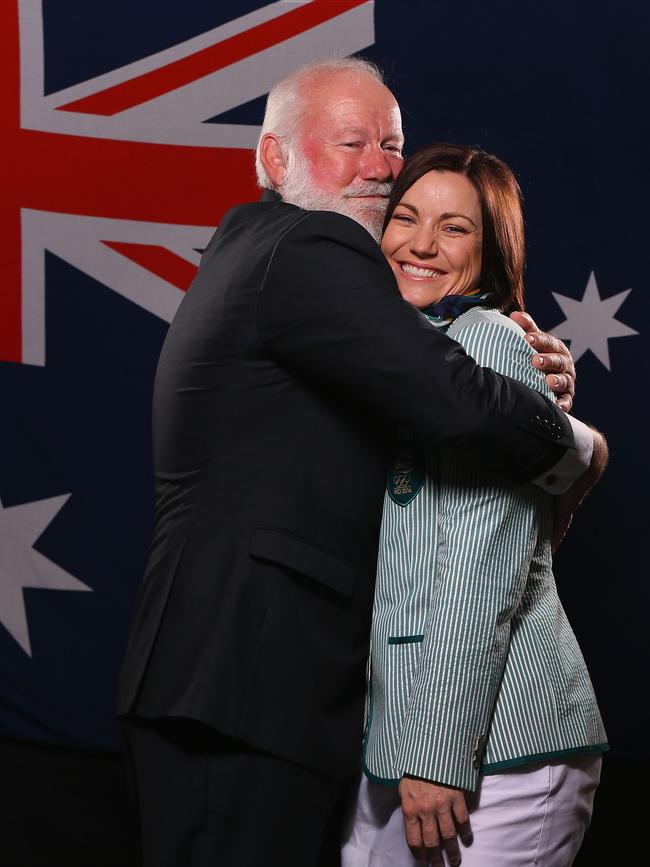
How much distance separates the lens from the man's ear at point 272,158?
1.70 m

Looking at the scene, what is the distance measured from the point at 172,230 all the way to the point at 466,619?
2.32 metres

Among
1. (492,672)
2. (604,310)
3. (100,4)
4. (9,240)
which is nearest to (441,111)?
(604,310)

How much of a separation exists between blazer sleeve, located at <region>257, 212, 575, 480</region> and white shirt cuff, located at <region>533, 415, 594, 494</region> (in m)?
0.02

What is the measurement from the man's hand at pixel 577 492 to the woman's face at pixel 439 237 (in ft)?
1.03

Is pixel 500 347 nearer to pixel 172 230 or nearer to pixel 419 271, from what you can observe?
pixel 419 271

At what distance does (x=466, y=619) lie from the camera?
1.23 metres

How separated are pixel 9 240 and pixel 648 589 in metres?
2.28

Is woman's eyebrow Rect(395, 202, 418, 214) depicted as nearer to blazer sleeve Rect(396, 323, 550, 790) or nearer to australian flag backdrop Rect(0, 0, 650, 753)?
blazer sleeve Rect(396, 323, 550, 790)

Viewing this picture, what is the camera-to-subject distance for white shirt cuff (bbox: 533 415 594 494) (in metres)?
1.30

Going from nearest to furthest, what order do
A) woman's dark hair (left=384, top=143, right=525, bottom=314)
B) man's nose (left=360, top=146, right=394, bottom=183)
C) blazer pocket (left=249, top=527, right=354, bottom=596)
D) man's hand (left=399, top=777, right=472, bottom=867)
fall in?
man's hand (left=399, top=777, right=472, bottom=867) → blazer pocket (left=249, top=527, right=354, bottom=596) → woman's dark hair (left=384, top=143, right=525, bottom=314) → man's nose (left=360, top=146, right=394, bottom=183)

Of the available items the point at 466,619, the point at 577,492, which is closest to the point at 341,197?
the point at 577,492

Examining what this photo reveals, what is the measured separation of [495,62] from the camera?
3238 mm

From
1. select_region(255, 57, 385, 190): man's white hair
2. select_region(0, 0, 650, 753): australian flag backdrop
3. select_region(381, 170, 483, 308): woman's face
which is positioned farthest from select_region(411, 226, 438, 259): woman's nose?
select_region(0, 0, 650, 753): australian flag backdrop

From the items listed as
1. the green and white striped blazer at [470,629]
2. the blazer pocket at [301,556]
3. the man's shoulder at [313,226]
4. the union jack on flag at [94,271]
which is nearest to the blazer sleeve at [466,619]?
the green and white striped blazer at [470,629]
